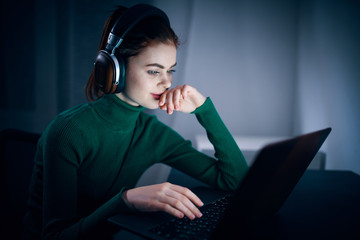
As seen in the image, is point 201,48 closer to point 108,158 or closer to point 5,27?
point 108,158

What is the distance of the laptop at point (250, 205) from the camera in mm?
424

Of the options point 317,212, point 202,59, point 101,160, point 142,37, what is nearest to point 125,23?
point 142,37

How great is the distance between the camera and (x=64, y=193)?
0.66m

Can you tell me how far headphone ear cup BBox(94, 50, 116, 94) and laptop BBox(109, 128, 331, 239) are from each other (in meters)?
0.36

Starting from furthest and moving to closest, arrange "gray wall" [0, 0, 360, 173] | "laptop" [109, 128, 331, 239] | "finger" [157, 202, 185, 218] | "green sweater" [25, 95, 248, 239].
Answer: "gray wall" [0, 0, 360, 173] → "green sweater" [25, 95, 248, 239] → "finger" [157, 202, 185, 218] → "laptop" [109, 128, 331, 239]

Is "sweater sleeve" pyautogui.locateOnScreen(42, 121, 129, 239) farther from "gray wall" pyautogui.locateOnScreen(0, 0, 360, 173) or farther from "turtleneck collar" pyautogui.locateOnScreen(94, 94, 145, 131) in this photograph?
"gray wall" pyautogui.locateOnScreen(0, 0, 360, 173)

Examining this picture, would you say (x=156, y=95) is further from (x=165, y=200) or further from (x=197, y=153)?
(x=165, y=200)

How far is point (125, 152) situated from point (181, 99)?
0.28 metres

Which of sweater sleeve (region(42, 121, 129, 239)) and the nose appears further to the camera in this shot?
the nose

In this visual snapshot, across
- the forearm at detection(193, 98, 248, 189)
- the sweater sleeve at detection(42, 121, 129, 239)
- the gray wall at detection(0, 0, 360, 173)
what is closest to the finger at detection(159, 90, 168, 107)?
the forearm at detection(193, 98, 248, 189)

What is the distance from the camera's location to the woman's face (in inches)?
30.4

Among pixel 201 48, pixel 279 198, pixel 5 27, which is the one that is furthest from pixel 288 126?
pixel 5 27

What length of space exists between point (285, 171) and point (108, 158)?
1.88 feet

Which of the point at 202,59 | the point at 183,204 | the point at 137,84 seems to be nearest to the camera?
the point at 183,204
